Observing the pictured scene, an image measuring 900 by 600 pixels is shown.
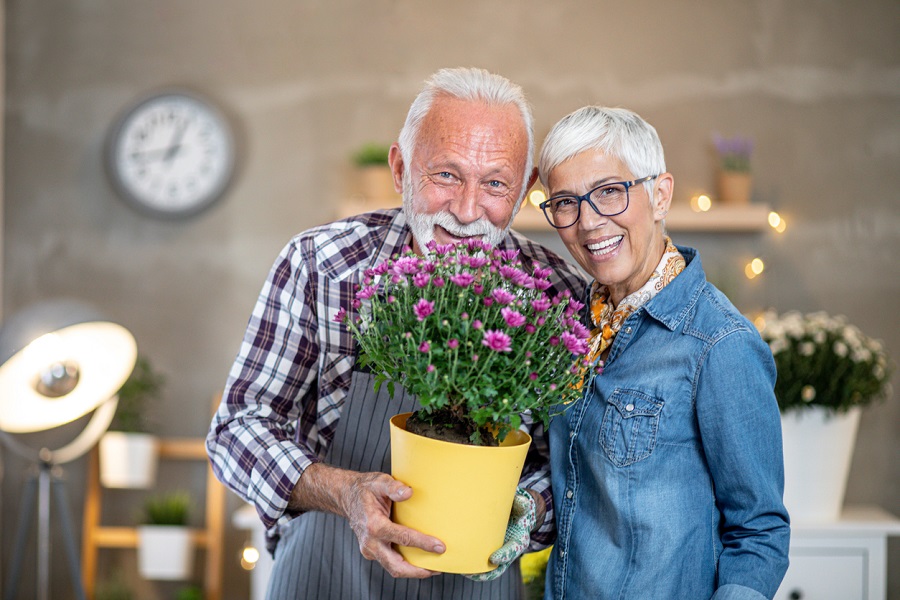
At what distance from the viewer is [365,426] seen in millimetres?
1382

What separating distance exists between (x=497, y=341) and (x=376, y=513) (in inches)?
12.2

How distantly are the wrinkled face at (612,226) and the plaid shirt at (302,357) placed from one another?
0.25m

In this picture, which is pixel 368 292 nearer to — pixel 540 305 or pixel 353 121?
pixel 540 305

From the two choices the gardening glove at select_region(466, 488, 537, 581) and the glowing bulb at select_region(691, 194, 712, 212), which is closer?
the gardening glove at select_region(466, 488, 537, 581)

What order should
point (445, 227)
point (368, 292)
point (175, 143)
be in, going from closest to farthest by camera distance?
1. point (368, 292)
2. point (445, 227)
3. point (175, 143)

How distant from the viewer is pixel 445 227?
1.34 m

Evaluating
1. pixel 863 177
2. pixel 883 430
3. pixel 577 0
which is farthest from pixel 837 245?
pixel 577 0

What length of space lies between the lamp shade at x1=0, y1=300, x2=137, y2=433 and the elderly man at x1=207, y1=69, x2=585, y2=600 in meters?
1.21

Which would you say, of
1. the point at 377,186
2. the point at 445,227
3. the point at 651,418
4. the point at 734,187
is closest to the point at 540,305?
the point at 651,418

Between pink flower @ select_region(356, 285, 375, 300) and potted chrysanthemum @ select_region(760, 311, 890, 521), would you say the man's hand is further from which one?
potted chrysanthemum @ select_region(760, 311, 890, 521)

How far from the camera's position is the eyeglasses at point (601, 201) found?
1202 mm

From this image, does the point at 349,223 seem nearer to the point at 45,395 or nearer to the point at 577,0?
the point at 45,395

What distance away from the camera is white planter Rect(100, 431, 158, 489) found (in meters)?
3.26

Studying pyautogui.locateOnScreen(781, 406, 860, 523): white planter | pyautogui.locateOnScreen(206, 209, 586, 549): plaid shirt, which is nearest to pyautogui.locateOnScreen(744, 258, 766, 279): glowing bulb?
Answer: pyautogui.locateOnScreen(781, 406, 860, 523): white planter
